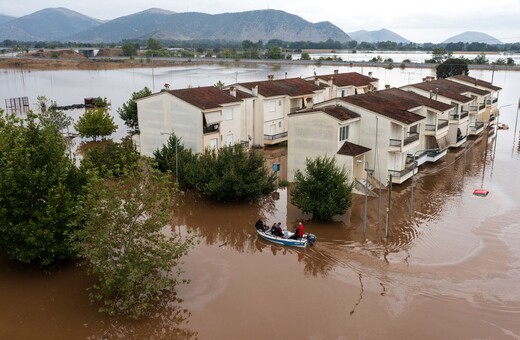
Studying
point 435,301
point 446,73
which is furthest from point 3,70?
point 435,301

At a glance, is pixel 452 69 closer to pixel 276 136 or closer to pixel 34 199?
pixel 276 136

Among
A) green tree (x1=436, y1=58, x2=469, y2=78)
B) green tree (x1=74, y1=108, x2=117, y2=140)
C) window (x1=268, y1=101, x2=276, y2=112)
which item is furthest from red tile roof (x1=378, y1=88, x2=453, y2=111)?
green tree (x1=436, y1=58, x2=469, y2=78)

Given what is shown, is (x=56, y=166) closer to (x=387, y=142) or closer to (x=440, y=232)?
(x=440, y=232)

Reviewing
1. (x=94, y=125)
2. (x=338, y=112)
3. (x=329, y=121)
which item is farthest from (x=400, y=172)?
(x=94, y=125)

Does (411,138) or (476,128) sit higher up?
Answer: (411,138)

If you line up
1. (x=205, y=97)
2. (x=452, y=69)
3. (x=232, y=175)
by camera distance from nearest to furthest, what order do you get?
(x=232, y=175), (x=205, y=97), (x=452, y=69)

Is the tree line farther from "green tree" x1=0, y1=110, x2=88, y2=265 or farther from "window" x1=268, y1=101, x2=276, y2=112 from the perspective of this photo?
"window" x1=268, y1=101, x2=276, y2=112
